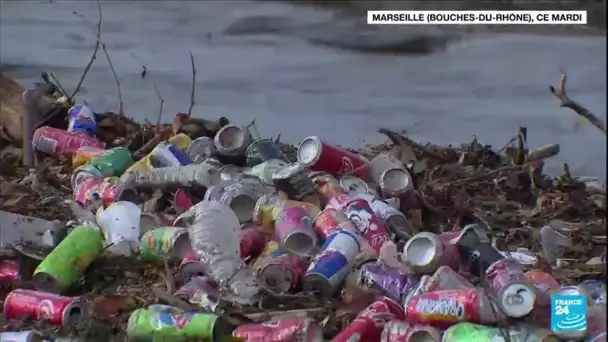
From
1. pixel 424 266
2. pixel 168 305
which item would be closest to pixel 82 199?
pixel 168 305

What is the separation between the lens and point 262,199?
265 cm

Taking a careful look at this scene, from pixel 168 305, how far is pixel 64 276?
329 mm

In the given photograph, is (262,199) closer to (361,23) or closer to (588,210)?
(588,210)

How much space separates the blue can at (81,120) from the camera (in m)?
3.48

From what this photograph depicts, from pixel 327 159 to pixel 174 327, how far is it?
943 millimetres

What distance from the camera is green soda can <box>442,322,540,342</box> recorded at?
198 centimetres

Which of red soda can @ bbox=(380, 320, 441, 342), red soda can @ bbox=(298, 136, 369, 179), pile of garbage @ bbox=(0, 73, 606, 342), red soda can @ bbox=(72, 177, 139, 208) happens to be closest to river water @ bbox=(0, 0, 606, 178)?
pile of garbage @ bbox=(0, 73, 606, 342)

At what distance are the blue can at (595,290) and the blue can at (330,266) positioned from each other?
19.6 inches

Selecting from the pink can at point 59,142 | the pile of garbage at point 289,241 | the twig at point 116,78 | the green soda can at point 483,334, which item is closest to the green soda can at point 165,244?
the pile of garbage at point 289,241

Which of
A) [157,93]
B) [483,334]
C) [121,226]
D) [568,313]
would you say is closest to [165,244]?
[121,226]

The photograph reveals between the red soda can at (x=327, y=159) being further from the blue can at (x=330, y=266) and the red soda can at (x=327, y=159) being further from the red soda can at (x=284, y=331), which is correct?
the red soda can at (x=284, y=331)

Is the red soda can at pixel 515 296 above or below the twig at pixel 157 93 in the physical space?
below

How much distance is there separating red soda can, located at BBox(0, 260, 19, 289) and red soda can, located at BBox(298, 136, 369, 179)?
79 cm

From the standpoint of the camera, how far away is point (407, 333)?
2.03 meters
